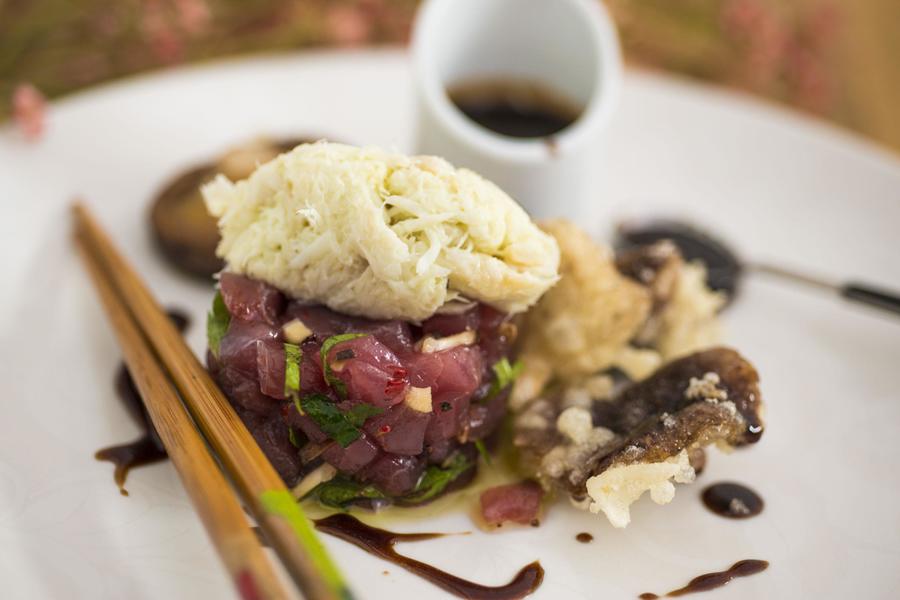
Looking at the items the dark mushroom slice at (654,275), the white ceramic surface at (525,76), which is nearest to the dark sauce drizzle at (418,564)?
the dark mushroom slice at (654,275)

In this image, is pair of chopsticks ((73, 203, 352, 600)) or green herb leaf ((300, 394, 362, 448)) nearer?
pair of chopsticks ((73, 203, 352, 600))

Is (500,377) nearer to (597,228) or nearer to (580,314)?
(580,314)

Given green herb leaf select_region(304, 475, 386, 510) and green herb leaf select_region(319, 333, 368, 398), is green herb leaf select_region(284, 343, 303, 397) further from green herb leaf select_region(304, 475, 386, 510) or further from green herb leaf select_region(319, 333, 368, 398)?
green herb leaf select_region(304, 475, 386, 510)

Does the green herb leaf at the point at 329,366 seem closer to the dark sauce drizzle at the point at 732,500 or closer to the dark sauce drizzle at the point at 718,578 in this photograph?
the dark sauce drizzle at the point at 718,578

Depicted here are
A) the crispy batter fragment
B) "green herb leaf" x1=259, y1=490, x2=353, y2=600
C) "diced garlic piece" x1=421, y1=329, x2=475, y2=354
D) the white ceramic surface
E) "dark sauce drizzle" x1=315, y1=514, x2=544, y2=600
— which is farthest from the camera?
the white ceramic surface

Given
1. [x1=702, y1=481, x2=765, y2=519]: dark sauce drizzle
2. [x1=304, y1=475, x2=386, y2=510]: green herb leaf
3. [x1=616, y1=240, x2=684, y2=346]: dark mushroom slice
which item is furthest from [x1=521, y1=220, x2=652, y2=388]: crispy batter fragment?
[x1=304, y1=475, x2=386, y2=510]: green herb leaf

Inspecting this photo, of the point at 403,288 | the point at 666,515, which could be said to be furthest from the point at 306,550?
the point at 666,515

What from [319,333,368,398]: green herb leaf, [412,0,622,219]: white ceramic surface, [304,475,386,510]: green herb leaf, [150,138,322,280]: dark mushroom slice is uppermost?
[412,0,622,219]: white ceramic surface
